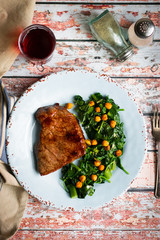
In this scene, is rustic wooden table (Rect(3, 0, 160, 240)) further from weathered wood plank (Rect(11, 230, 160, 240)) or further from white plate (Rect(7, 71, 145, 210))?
white plate (Rect(7, 71, 145, 210))

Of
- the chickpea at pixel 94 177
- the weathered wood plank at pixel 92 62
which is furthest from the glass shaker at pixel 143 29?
the chickpea at pixel 94 177

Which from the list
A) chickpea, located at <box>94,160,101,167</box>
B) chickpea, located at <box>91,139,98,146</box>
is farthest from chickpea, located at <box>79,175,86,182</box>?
chickpea, located at <box>91,139,98,146</box>

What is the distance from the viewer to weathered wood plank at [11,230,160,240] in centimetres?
260

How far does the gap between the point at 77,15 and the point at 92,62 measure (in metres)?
0.50

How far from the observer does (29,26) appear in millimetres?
2242

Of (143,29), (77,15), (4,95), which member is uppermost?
(77,15)

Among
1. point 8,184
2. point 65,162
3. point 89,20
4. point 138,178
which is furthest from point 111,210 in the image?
point 89,20

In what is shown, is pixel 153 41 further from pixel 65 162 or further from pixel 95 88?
pixel 65 162

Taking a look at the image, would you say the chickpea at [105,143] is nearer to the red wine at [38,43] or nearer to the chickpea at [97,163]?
the chickpea at [97,163]

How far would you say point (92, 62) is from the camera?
2.54 metres

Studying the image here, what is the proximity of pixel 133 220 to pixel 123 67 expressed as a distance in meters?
1.65

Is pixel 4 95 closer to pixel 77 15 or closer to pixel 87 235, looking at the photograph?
pixel 77 15

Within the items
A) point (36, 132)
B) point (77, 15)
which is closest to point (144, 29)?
point (77, 15)

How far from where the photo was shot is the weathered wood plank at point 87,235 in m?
2.60
